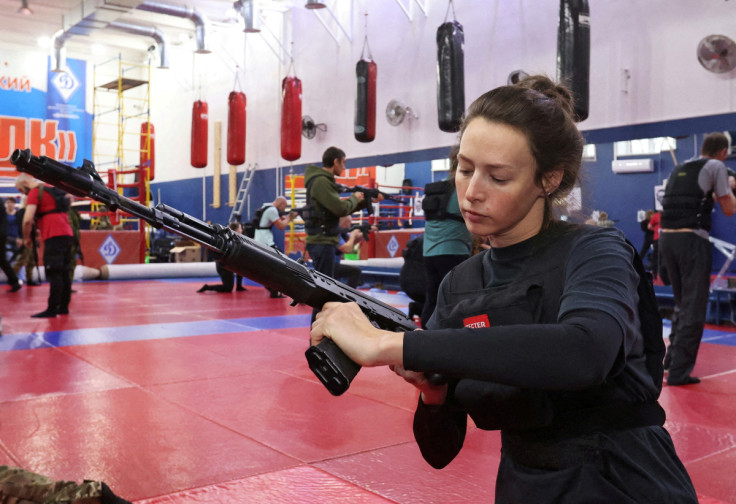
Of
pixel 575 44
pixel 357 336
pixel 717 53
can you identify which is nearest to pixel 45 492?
pixel 357 336

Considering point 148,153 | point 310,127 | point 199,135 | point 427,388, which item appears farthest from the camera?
point 148,153

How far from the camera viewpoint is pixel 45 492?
1.87 metres

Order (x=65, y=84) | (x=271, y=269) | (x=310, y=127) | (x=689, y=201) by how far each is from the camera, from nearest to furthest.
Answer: (x=271, y=269) < (x=689, y=201) < (x=310, y=127) < (x=65, y=84)

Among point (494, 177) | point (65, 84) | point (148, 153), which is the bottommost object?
point (494, 177)

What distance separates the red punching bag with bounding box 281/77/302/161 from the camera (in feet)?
37.0

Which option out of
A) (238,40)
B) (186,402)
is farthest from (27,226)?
(238,40)

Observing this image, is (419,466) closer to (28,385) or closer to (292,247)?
(28,385)

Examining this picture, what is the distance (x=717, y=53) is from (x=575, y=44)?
58.4 inches

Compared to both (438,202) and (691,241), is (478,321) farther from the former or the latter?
(691,241)

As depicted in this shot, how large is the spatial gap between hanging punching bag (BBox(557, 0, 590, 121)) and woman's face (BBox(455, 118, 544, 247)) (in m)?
6.15

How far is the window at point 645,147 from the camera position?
1429cm

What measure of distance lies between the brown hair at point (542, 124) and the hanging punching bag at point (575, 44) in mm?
6024

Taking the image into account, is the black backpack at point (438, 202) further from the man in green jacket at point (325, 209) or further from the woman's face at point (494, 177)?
the woman's face at point (494, 177)

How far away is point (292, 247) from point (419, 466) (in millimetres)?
10859
